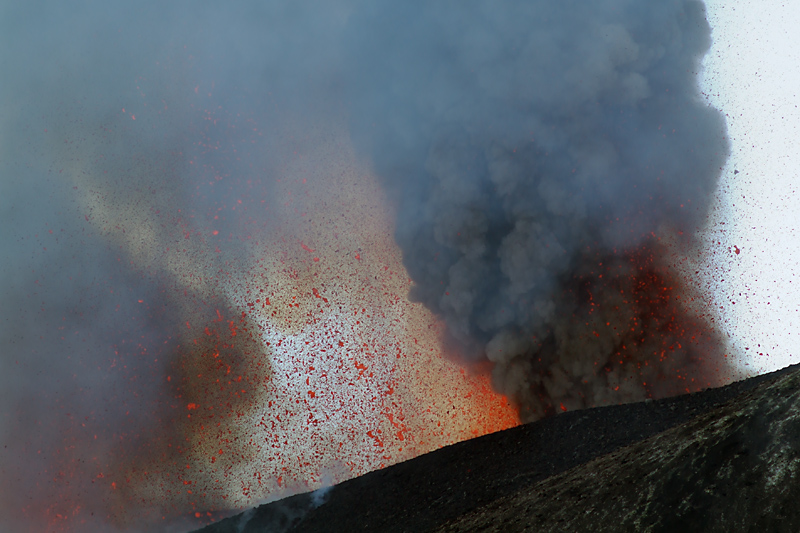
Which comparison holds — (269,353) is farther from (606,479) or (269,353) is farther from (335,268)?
(606,479)

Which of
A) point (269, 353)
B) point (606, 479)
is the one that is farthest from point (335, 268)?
point (606, 479)

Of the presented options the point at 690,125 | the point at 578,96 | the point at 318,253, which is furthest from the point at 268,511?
the point at 690,125

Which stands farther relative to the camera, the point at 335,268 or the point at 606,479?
the point at 335,268

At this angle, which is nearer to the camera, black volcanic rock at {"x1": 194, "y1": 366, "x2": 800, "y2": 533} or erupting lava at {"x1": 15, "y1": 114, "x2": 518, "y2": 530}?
black volcanic rock at {"x1": 194, "y1": 366, "x2": 800, "y2": 533}

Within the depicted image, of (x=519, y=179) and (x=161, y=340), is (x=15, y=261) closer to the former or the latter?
(x=161, y=340)

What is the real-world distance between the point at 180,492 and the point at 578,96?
71.1 ft

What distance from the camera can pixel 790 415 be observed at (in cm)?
856

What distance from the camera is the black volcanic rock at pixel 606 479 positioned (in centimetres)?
823

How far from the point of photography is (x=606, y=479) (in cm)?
1050

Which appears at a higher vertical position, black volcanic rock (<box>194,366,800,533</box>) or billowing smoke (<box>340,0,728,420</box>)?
billowing smoke (<box>340,0,728,420</box>)

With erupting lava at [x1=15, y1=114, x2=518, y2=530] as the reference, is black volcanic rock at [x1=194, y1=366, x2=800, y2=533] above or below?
below

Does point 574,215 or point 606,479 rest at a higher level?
point 574,215

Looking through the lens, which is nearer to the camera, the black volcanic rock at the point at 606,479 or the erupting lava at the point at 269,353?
the black volcanic rock at the point at 606,479

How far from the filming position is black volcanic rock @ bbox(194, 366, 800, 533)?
8.23m
